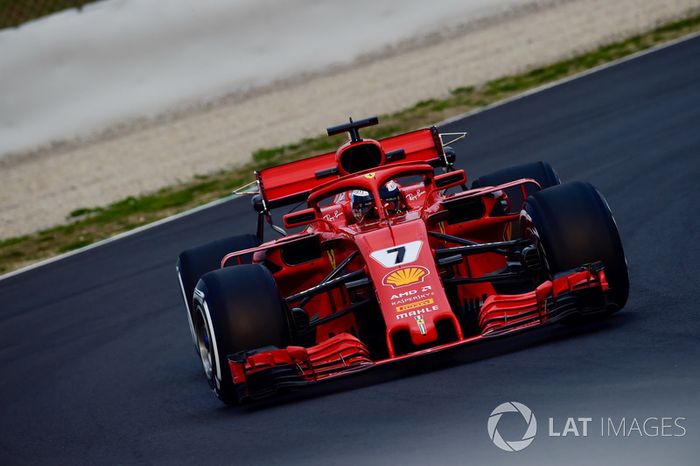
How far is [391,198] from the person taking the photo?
909 cm

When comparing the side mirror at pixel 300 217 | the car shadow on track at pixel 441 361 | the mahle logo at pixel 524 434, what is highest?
the side mirror at pixel 300 217

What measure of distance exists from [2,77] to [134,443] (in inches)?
644

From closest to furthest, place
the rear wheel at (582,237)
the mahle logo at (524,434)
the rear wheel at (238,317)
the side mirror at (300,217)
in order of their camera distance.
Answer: the mahle logo at (524,434), the rear wheel at (238,317), the rear wheel at (582,237), the side mirror at (300,217)

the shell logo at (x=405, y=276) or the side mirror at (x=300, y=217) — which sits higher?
the side mirror at (x=300, y=217)

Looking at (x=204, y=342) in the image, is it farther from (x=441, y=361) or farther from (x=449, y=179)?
(x=449, y=179)

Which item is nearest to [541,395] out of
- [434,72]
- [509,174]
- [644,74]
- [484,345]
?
[484,345]

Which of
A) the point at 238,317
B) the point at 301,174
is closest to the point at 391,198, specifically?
the point at 301,174

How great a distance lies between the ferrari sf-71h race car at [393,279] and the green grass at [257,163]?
7.40m

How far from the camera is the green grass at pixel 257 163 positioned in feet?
54.4

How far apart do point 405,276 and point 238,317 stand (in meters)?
1.03

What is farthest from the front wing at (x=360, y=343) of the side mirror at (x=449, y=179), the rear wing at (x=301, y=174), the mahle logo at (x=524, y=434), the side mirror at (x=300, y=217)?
the rear wing at (x=301, y=174)

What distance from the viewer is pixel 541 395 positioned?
20.6 ft

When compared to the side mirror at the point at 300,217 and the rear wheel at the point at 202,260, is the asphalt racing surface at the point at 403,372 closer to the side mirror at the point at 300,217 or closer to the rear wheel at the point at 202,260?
the rear wheel at the point at 202,260

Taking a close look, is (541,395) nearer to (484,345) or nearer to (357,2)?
(484,345)
